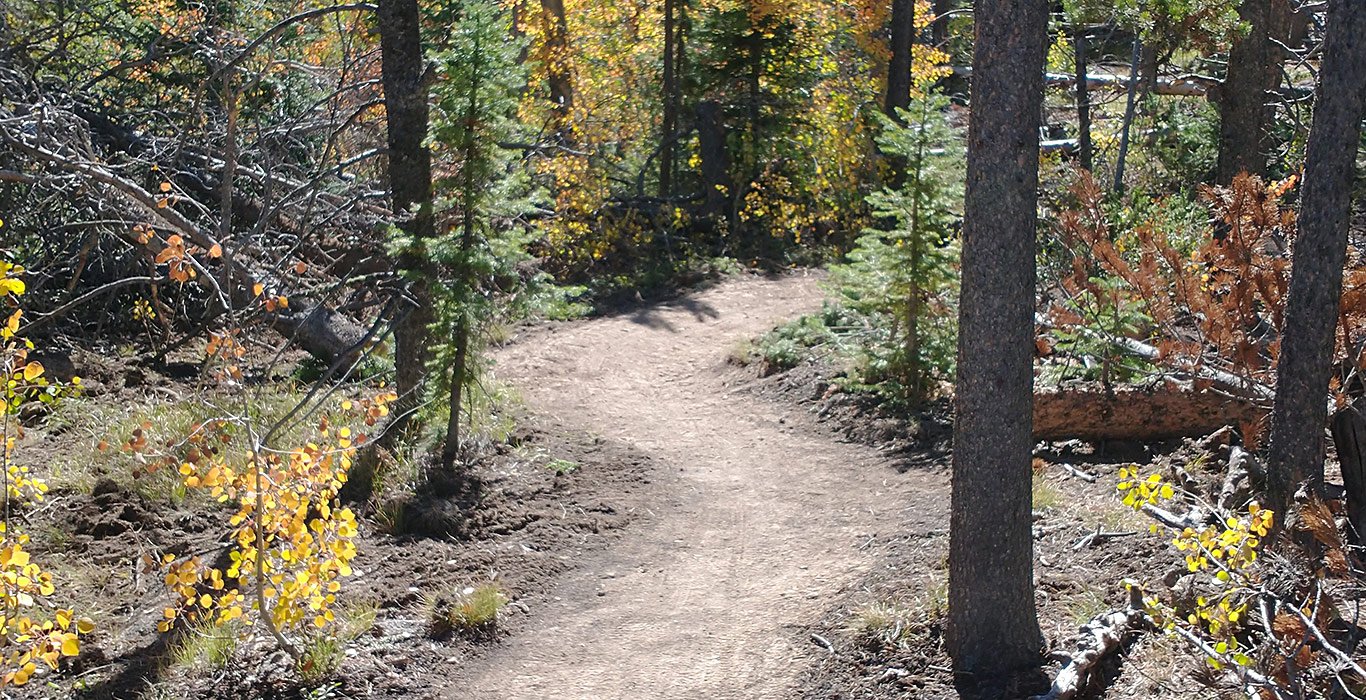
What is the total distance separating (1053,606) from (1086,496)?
1.66 metres

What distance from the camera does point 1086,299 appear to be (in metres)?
8.76

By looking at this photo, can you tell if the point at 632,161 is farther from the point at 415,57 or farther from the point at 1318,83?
the point at 1318,83

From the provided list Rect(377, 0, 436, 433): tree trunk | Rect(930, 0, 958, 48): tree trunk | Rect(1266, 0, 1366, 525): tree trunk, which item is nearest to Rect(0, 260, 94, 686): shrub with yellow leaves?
Rect(377, 0, 436, 433): tree trunk

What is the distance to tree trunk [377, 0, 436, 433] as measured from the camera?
8914 millimetres

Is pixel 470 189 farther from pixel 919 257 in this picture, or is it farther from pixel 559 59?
pixel 559 59

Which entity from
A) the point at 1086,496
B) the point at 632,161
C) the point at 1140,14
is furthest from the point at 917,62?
the point at 1086,496

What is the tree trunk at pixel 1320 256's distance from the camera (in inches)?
218

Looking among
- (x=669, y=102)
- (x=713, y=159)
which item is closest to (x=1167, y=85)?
(x=713, y=159)

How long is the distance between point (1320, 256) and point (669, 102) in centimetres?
1227

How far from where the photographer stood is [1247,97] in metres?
13.4

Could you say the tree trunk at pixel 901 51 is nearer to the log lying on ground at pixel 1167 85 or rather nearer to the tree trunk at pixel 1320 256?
the log lying on ground at pixel 1167 85

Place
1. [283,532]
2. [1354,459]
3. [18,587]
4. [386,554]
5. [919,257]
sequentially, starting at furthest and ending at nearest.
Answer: [919,257] → [386,554] → [1354,459] → [283,532] → [18,587]

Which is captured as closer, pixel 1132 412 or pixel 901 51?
pixel 1132 412

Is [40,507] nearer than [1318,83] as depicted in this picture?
No
